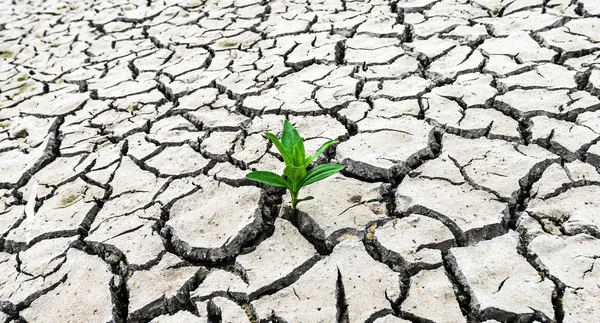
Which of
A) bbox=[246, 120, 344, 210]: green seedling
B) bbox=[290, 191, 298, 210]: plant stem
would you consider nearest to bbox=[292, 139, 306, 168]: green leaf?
bbox=[246, 120, 344, 210]: green seedling

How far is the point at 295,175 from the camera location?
1.64 m

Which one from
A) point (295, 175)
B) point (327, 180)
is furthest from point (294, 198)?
point (327, 180)

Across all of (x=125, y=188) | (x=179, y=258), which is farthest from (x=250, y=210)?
(x=125, y=188)

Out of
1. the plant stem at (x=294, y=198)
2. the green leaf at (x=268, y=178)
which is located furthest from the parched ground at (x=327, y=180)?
the green leaf at (x=268, y=178)

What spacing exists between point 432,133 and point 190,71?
5.13ft

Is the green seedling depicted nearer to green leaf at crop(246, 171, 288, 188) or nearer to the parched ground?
green leaf at crop(246, 171, 288, 188)

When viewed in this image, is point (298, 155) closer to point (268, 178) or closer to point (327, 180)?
point (268, 178)

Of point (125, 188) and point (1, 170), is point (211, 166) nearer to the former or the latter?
point (125, 188)

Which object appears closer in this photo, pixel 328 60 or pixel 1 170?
pixel 1 170

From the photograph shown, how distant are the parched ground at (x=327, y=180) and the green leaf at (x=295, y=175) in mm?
107

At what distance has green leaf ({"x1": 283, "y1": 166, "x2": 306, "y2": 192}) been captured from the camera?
1.62 meters

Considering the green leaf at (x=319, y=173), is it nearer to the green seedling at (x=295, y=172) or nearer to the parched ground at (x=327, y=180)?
the green seedling at (x=295, y=172)

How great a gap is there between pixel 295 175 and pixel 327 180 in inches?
9.7

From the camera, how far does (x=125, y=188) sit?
1.98 meters
